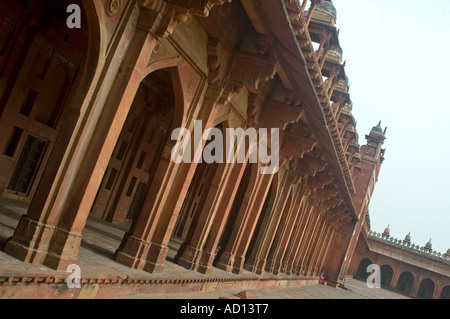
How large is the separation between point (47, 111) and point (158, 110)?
4683 millimetres

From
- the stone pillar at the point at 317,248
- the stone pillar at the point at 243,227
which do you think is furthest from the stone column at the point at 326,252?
the stone pillar at the point at 243,227

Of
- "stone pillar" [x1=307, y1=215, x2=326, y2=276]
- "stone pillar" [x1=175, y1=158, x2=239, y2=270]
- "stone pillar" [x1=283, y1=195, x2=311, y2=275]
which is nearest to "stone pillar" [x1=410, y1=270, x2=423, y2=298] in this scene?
"stone pillar" [x1=307, y1=215, x2=326, y2=276]

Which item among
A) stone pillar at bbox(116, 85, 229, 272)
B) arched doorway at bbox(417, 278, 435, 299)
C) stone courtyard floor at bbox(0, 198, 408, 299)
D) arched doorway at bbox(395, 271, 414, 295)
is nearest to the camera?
stone courtyard floor at bbox(0, 198, 408, 299)

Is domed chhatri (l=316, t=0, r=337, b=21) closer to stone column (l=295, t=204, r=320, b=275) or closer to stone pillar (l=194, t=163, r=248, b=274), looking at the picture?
stone pillar (l=194, t=163, r=248, b=274)

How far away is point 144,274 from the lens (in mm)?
8352

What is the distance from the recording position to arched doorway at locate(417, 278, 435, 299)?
55.9 meters

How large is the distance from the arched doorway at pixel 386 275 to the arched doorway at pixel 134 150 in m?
46.0

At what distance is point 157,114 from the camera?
17.9 m

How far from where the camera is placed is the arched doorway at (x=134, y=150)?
17.3 m

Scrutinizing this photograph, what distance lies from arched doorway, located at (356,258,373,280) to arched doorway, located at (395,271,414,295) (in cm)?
409

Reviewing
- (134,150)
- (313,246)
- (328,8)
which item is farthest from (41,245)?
(313,246)

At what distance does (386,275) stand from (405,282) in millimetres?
2252
